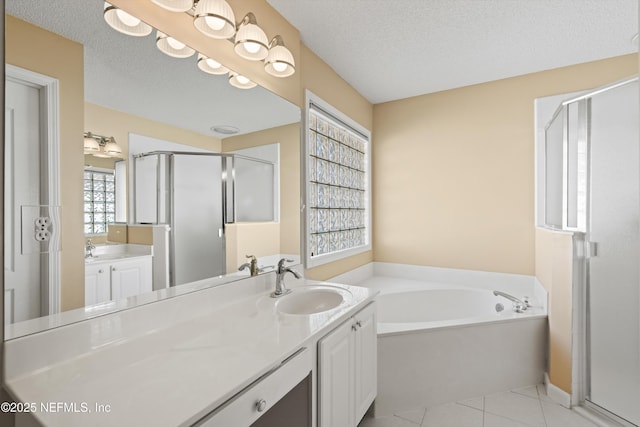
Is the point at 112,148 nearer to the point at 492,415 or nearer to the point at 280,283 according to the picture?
the point at 280,283

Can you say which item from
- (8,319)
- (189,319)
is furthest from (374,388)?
(8,319)

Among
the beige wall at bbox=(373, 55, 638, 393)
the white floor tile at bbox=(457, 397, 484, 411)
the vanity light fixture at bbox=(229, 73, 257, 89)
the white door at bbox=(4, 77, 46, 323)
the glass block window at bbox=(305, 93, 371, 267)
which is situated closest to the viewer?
the white door at bbox=(4, 77, 46, 323)

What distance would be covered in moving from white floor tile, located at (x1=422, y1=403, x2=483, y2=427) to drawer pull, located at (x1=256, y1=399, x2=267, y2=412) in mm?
1348

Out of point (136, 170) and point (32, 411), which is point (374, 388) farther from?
point (136, 170)

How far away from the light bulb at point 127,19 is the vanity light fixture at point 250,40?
47 centimetres

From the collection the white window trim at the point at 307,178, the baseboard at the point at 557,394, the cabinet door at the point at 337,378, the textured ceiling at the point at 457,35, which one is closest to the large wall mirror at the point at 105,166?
the white window trim at the point at 307,178

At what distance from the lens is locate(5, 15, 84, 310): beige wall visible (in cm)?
89

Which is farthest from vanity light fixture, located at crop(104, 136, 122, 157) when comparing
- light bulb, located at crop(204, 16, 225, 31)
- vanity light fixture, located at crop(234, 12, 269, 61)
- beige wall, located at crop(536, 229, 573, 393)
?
beige wall, located at crop(536, 229, 573, 393)

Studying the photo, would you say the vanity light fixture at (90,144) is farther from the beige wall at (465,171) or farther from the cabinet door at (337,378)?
the beige wall at (465,171)

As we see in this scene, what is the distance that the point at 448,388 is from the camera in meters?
1.92

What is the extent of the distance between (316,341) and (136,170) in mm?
972

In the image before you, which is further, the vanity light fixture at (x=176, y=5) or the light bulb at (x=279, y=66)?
the light bulb at (x=279, y=66)

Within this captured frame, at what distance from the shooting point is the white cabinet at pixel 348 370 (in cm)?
117

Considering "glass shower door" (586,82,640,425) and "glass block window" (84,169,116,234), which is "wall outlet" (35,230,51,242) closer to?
"glass block window" (84,169,116,234)
